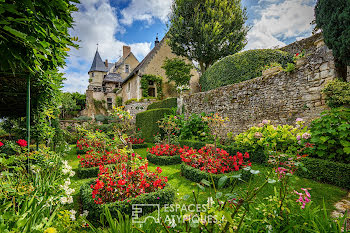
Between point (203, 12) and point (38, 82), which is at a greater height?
point (203, 12)

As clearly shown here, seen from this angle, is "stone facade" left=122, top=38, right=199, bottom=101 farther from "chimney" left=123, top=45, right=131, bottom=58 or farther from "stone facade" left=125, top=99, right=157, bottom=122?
"chimney" left=123, top=45, right=131, bottom=58

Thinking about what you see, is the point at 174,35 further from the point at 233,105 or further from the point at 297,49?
the point at 233,105

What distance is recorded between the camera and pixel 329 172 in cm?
366

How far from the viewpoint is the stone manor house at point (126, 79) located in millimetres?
21622

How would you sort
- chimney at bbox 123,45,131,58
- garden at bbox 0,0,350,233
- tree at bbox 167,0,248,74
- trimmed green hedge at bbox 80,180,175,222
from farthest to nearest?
1. chimney at bbox 123,45,131,58
2. tree at bbox 167,0,248,74
3. trimmed green hedge at bbox 80,180,175,222
4. garden at bbox 0,0,350,233

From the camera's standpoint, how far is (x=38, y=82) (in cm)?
362

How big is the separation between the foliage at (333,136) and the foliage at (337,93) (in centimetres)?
59

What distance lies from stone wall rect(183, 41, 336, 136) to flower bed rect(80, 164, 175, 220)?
205 inches

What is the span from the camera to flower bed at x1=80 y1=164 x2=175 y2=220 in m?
2.96

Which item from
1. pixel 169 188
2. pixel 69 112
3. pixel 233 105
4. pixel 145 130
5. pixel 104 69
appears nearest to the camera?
pixel 169 188

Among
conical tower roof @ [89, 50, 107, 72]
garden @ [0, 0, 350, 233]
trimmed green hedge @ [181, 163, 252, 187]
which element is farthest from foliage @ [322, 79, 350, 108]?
conical tower roof @ [89, 50, 107, 72]

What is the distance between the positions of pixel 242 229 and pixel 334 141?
12.5ft

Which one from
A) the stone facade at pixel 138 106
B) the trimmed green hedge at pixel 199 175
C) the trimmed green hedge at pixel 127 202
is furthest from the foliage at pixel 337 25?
the stone facade at pixel 138 106

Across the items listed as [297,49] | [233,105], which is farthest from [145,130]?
[297,49]
